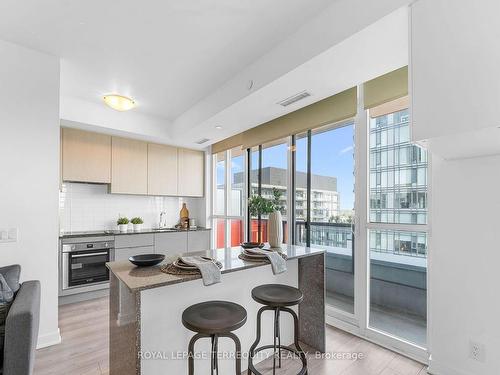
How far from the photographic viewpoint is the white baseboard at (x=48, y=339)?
8.14 feet

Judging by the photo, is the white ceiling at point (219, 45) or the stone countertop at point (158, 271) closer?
the stone countertop at point (158, 271)

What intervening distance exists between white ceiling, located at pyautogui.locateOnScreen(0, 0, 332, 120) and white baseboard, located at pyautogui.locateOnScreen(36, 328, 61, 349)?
8.58 ft

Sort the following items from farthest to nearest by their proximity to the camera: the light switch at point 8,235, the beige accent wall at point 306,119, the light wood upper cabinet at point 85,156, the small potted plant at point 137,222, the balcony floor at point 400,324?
the small potted plant at point 137,222 → the light wood upper cabinet at point 85,156 → the beige accent wall at point 306,119 → the balcony floor at point 400,324 → the light switch at point 8,235

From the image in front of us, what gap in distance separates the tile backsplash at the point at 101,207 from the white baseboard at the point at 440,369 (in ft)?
13.2

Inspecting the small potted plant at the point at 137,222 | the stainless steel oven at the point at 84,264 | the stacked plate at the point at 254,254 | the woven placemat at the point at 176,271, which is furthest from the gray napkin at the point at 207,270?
the small potted plant at the point at 137,222

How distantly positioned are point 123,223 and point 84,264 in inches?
34.0

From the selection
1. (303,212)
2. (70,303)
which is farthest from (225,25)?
(70,303)

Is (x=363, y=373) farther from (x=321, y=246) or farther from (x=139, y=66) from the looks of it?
(x=139, y=66)

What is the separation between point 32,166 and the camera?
2.49 metres

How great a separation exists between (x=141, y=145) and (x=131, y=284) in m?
3.50

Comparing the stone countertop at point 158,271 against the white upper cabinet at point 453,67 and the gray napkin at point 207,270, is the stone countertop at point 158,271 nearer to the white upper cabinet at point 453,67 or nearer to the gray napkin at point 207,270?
the gray napkin at point 207,270

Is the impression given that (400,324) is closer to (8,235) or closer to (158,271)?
(158,271)

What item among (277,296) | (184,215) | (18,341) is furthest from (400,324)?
(184,215)

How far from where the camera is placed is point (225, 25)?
217 centimetres
